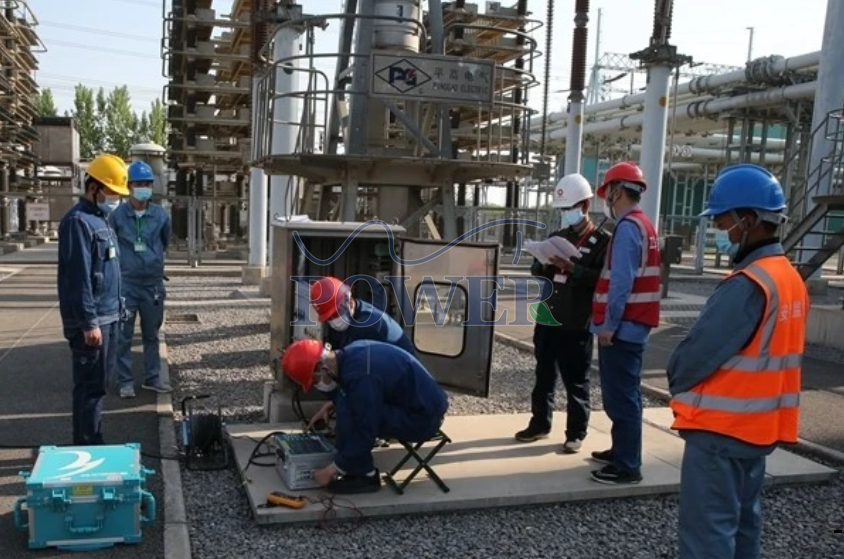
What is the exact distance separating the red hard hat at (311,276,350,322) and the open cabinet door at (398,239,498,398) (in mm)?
1210

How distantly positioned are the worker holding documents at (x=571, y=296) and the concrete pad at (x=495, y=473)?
0.44m

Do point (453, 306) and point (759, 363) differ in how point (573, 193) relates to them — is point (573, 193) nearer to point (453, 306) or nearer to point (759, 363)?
point (453, 306)

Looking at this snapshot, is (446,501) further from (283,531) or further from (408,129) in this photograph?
(408,129)

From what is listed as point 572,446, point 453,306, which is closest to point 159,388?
point 453,306

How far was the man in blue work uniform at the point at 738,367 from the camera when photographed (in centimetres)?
314

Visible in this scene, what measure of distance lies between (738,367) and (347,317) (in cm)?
259

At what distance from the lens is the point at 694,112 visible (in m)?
25.0

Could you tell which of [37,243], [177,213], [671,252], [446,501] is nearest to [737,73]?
[671,252]

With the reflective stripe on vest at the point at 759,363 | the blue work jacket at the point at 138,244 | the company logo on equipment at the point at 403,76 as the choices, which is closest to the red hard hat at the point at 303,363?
the reflective stripe on vest at the point at 759,363

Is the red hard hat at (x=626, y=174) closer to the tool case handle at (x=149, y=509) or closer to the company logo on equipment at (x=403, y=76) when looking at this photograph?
the company logo on equipment at (x=403, y=76)

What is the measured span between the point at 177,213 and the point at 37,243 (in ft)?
29.2

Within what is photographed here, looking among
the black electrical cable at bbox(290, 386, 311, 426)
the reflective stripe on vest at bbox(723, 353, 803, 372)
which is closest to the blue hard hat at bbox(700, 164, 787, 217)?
the reflective stripe on vest at bbox(723, 353, 803, 372)

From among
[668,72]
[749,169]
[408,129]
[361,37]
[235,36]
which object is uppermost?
[235,36]

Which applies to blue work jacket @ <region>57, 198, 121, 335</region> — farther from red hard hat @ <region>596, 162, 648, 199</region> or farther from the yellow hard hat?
red hard hat @ <region>596, 162, 648, 199</region>
